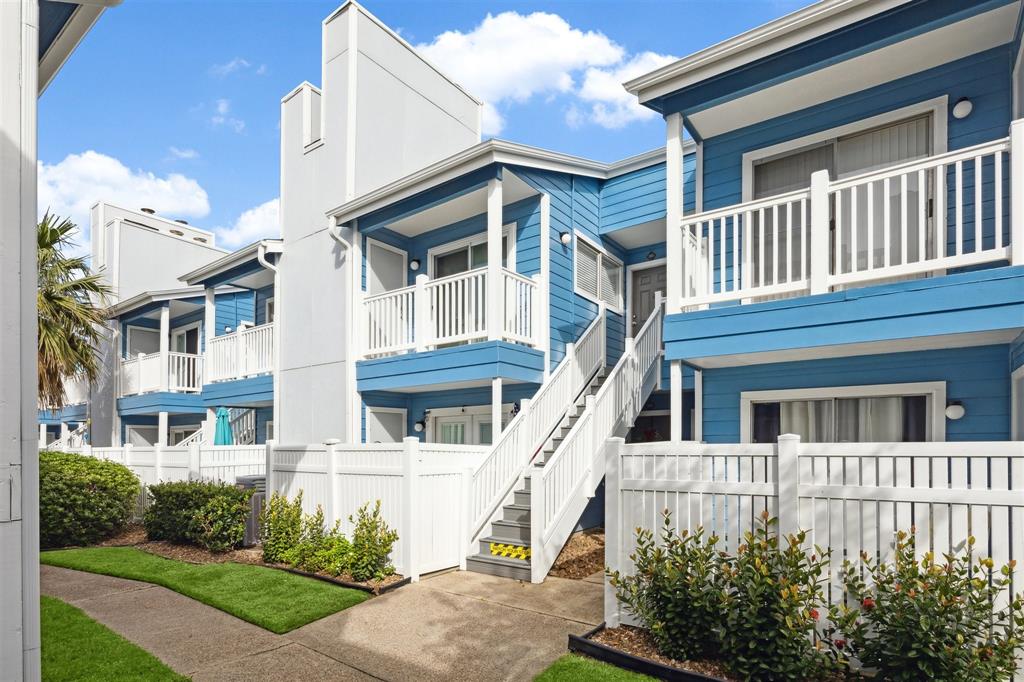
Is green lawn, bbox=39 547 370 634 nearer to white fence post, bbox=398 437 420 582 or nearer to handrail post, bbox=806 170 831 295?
white fence post, bbox=398 437 420 582

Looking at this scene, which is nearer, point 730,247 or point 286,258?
point 730,247

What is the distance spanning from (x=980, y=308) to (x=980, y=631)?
305 centimetres

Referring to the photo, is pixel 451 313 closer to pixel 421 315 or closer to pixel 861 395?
pixel 421 315

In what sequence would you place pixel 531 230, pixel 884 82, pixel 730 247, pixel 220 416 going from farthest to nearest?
pixel 220 416
pixel 531 230
pixel 730 247
pixel 884 82

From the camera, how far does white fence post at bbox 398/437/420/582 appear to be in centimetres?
759

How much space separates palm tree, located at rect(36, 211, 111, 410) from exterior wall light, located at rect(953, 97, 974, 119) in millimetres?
15015

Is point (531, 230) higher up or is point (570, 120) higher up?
point (570, 120)

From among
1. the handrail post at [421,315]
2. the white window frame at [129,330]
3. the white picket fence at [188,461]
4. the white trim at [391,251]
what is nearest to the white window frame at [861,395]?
the handrail post at [421,315]

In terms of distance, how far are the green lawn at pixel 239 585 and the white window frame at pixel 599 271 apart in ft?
22.0

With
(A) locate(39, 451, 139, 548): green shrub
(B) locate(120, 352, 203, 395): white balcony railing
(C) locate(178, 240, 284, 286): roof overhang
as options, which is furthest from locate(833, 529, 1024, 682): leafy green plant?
(B) locate(120, 352, 203, 395): white balcony railing

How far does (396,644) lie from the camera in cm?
564

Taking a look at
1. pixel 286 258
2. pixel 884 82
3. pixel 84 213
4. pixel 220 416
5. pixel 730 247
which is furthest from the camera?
pixel 84 213

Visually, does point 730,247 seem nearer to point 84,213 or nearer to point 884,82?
point 884,82

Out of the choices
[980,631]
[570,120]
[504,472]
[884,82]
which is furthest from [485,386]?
[570,120]
